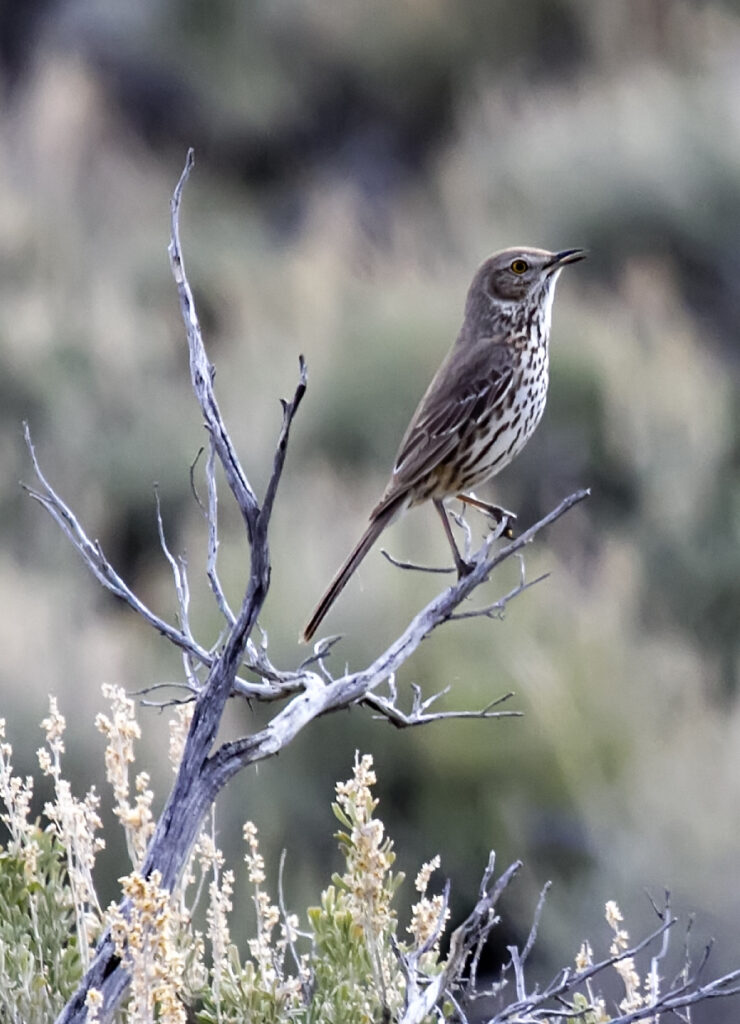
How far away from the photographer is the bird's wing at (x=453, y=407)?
12.9ft

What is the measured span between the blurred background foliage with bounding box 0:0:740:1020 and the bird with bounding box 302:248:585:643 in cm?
222

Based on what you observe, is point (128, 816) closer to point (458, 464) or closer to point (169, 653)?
point (458, 464)

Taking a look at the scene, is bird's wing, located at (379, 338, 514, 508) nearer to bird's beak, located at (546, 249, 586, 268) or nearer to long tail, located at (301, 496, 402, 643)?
long tail, located at (301, 496, 402, 643)

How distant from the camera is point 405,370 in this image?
461 inches

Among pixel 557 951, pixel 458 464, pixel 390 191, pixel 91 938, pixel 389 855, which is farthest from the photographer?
pixel 390 191

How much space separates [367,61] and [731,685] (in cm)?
1272

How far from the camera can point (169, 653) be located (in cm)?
778

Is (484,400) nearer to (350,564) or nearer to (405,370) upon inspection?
(350,564)

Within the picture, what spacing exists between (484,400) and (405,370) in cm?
777

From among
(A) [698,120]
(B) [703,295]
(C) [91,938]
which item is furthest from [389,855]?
(A) [698,120]

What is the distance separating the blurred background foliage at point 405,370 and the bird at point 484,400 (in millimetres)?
2220

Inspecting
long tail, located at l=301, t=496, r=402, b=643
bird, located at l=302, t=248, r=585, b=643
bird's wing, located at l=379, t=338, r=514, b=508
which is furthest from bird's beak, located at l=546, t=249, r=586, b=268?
long tail, located at l=301, t=496, r=402, b=643

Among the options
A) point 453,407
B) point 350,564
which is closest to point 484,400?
point 453,407

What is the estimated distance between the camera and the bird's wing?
393cm
